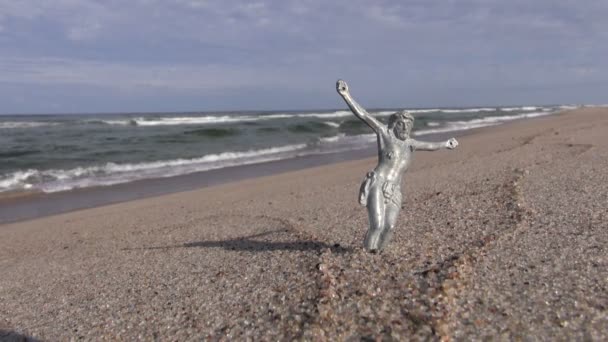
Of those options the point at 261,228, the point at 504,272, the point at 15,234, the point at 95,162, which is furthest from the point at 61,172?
the point at 504,272

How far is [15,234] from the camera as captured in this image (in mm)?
9352

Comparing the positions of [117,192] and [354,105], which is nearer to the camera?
[354,105]

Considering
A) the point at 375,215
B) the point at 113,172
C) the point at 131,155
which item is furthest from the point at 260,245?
the point at 131,155

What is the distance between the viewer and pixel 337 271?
4.43m

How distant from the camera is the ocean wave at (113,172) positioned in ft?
50.7

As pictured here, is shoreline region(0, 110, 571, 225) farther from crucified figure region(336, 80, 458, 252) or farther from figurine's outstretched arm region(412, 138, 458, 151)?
figurine's outstretched arm region(412, 138, 458, 151)

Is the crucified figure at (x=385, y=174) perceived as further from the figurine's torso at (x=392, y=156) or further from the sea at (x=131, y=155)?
the sea at (x=131, y=155)

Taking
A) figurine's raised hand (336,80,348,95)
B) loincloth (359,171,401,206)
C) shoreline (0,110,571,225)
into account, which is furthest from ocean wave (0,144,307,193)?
loincloth (359,171,401,206)

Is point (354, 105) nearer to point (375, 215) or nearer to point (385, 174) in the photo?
point (385, 174)

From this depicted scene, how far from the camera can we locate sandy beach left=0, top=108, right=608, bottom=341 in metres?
3.51

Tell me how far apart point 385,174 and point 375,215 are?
1.29 feet

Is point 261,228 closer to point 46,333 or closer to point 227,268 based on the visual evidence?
point 227,268

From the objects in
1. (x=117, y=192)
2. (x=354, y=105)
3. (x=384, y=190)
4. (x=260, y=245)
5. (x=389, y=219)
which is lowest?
(x=117, y=192)

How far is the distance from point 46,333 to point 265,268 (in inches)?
74.9
